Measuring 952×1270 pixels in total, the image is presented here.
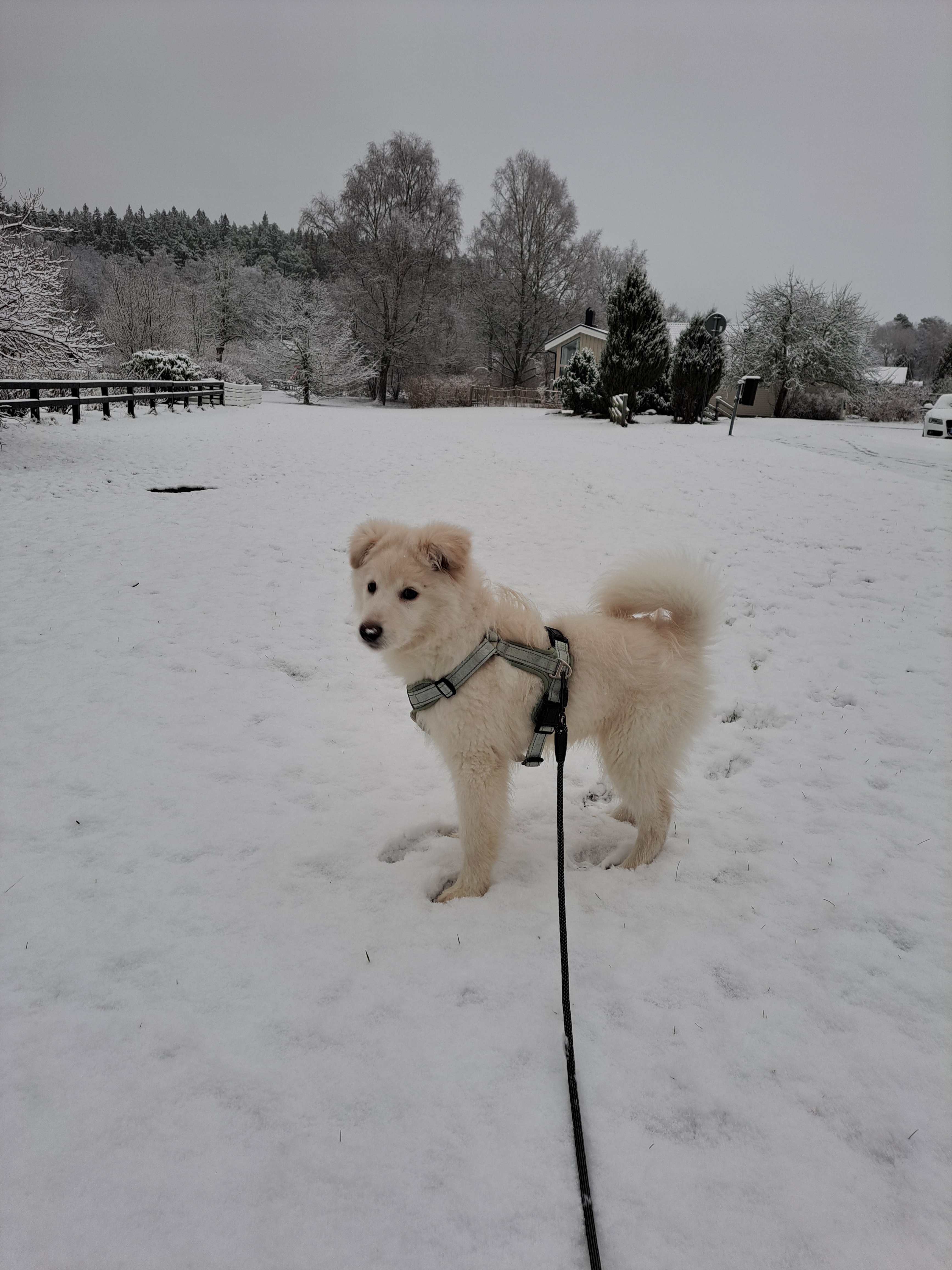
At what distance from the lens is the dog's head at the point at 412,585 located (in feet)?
8.17

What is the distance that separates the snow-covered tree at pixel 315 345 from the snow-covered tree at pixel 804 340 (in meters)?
23.3

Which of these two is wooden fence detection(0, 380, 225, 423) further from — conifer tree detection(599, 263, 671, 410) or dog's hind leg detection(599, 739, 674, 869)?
conifer tree detection(599, 263, 671, 410)

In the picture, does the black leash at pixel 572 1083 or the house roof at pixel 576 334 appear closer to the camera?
the black leash at pixel 572 1083

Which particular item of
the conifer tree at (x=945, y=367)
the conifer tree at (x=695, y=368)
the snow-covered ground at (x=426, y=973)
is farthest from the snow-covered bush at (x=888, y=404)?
the snow-covered ground at (x=426, y=973)

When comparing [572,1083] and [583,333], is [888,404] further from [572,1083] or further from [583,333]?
[572,1083]

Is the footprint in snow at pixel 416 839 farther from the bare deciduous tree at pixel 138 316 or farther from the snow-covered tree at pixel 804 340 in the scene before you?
the bare deciduous tree at pixel 138 316

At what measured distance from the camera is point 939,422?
2073 cm

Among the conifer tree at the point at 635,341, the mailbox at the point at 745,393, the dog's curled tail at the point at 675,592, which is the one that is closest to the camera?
the dog's curled tail at the point at 675,592

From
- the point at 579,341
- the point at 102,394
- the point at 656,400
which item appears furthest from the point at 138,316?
the point at 656,400

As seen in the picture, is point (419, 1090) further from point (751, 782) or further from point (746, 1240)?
point (751, 782)

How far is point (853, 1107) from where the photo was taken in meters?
1.80

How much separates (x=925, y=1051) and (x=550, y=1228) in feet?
4.60

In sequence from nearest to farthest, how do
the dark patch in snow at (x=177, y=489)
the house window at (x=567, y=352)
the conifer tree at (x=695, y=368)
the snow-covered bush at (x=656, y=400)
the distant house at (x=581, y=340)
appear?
the dark patch in snow at (x=177, y=489) < the conifer tree at (x=695, y=368) < the snow-covered bush at (x=656, y=400) < the distant house at (x=581, y=340) < the house window at (x=567, y=352)

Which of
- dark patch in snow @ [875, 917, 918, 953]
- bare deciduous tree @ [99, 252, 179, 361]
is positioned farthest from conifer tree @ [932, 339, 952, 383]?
dark patch in snow @ [875, 917, 918, 953]
